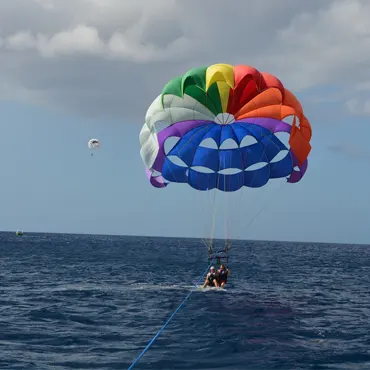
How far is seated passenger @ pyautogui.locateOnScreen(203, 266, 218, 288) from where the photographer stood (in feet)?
83.3

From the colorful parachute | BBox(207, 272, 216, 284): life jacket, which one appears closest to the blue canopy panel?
the colorful parachute

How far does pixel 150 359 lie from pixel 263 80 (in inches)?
502

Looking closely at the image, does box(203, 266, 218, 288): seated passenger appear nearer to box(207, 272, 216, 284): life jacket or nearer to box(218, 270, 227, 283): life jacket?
box(207, 272, 216, 284): life jacket

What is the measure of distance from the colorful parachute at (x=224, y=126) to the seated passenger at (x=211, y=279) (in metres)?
4.38

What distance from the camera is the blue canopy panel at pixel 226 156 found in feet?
74.1

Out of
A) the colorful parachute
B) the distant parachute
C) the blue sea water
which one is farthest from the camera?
the distant parachute

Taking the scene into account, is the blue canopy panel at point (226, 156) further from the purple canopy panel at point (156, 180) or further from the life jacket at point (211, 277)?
the life jacket at point (211, 277)

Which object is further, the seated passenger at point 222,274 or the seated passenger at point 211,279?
the seated passenger at point 211,279

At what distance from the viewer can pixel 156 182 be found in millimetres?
24547

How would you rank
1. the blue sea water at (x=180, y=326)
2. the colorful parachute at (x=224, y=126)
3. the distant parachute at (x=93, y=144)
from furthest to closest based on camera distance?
1. the distant parachute at (x=93, y=144)
2. the colorful parachute at (x=224, y=126)
3. the blue sea water at (x=180, y=326)

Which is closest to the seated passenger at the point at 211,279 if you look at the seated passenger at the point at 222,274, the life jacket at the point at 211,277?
the life jacket at the point at 211,277

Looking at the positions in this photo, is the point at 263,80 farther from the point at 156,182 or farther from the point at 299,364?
the point at 299,364

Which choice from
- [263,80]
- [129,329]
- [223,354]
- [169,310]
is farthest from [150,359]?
[263,80]

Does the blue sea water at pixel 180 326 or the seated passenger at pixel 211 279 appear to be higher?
the seated passenger at pixel 211 279
